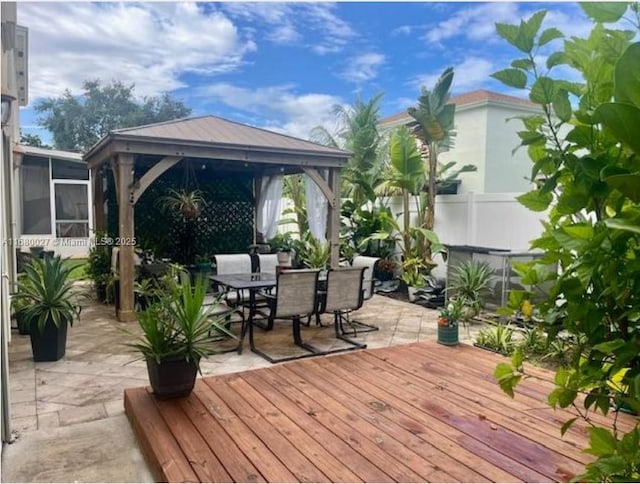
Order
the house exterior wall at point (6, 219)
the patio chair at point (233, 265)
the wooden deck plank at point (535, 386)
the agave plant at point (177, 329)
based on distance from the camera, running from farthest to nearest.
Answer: the patio chair at point (233, 265) < the agave plant at point (177, 329) < the wooden deck plank at point (535, 386) < the house exterior wall at point (6, 219)

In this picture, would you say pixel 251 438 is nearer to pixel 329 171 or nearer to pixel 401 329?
pixel 401 329

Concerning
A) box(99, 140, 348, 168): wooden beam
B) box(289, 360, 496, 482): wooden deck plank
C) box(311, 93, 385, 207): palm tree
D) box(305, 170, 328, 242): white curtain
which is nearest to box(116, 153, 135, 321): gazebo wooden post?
box(99, 140, 348, 168): wooden beam

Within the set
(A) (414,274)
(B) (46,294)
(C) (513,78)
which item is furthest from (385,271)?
(C) (513,78)

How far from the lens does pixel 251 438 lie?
3.12 metres

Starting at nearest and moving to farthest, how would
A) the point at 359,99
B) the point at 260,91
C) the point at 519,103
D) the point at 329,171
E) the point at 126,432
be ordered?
1. the point at 126,432
2. the point at 329,171
3. the point at 359,99
4. the point at 519,103
5. the point at 260,91

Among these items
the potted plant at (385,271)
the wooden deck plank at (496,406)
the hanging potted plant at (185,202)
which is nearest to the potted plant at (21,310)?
the hanging potted plant at (185,202)

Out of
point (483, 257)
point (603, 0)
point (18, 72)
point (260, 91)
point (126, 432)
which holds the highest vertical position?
point (260, 91)

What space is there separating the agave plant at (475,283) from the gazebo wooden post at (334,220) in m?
2.48

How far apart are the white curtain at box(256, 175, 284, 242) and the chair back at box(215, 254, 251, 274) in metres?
3.69

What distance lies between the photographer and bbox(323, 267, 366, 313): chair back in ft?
18.6

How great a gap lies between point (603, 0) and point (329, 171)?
8100 mm

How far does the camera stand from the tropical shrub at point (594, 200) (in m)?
0.66

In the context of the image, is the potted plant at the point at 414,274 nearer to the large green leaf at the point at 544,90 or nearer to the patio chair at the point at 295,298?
the patio chair at the point at 295,298

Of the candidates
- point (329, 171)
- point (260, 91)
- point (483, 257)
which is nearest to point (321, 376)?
point (483, 257)
